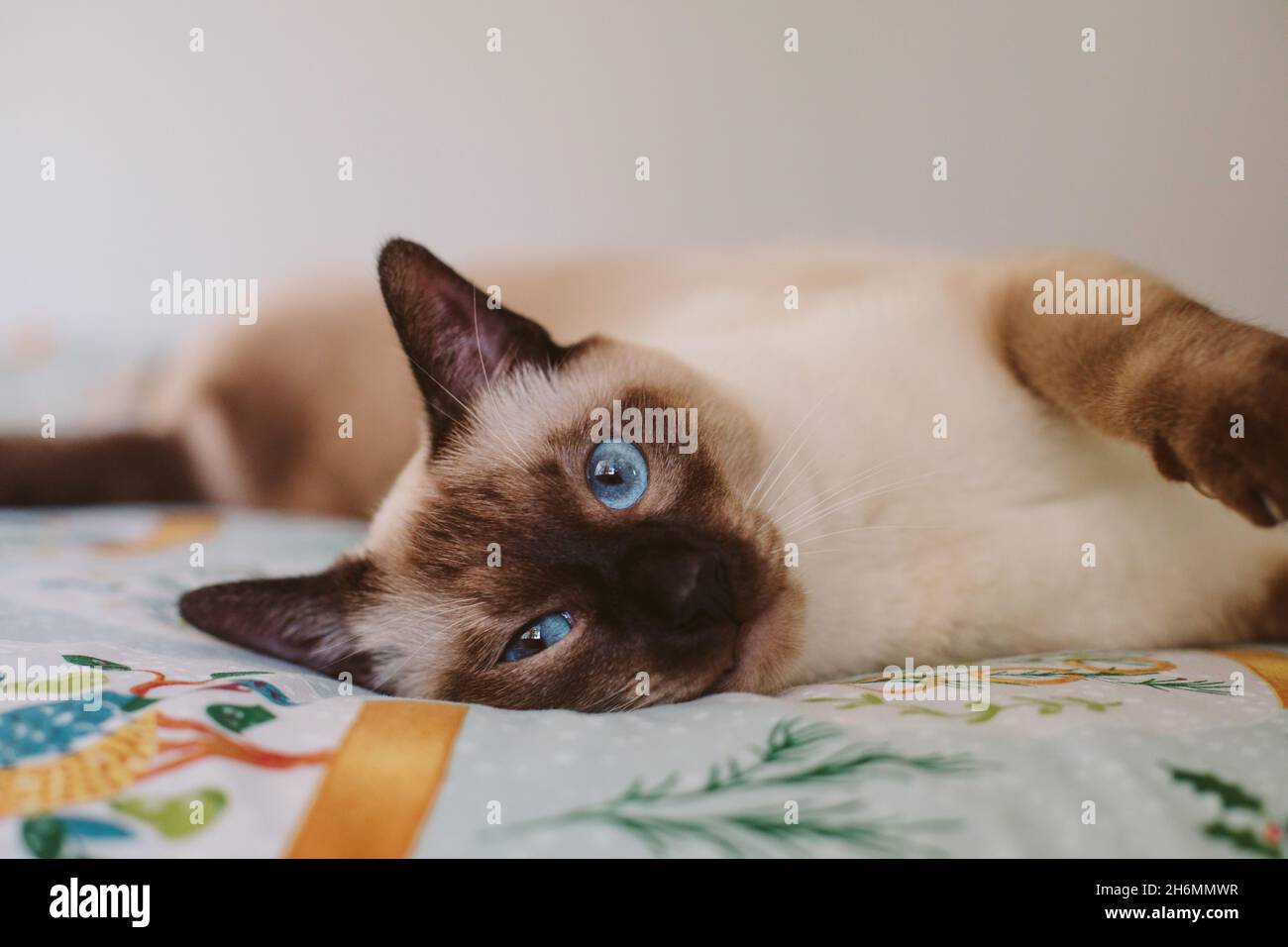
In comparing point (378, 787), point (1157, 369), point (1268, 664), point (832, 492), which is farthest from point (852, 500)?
point (378, 787)

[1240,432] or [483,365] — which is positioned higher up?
[483,365]

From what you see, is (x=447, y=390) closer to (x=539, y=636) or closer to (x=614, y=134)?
(x=539, y=636)

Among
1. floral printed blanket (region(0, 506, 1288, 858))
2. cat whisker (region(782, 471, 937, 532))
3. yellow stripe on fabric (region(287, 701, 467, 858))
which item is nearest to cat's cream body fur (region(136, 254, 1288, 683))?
cat whisker (region(782, 471, 937, 532))

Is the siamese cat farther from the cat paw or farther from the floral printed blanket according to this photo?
the floral printed blanket

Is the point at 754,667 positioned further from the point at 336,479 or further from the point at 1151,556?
the point at 336,479

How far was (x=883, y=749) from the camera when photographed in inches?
36.9

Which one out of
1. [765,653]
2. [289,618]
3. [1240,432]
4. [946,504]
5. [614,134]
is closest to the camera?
[1240,432]

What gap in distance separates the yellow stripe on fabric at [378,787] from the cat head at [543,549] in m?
0.27

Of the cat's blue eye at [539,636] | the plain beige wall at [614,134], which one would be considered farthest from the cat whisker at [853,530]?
the plain beige wall at [614,134]

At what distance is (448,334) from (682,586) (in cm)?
61

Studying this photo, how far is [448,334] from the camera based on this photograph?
5.00 feet

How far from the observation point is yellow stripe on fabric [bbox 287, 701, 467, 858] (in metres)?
0.81

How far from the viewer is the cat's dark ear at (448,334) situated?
144 centimetres
